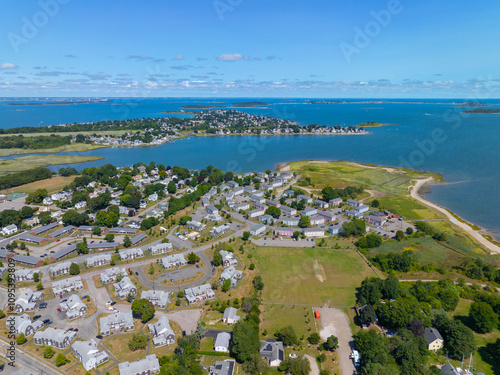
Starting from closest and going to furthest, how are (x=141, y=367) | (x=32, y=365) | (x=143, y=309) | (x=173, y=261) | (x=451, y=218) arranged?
1. (x=141, y=367)
2. (x=32, y=365)
3. (x=143, y=309)
4. (x=173, y=261)
5. (x=451, y=218)

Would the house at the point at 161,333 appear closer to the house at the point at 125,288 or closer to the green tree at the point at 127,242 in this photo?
the house at the point at 125,288

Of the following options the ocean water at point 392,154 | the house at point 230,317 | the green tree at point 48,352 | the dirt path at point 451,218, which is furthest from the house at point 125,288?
the ocean water at point 392,154

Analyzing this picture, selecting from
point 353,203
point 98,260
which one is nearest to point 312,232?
point 353,203

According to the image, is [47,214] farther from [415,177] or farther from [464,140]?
[464,140]

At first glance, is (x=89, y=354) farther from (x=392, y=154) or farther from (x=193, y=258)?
(x=392, y=154)

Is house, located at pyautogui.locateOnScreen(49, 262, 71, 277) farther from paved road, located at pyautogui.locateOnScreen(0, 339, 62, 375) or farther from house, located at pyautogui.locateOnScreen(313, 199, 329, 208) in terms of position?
house, located at pyautogui.locateOnScreen(313, 199, 329, 208)

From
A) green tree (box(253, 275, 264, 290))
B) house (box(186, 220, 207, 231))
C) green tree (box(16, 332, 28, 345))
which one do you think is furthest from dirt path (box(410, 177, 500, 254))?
green tree (box(16, 332, 28, 345))
